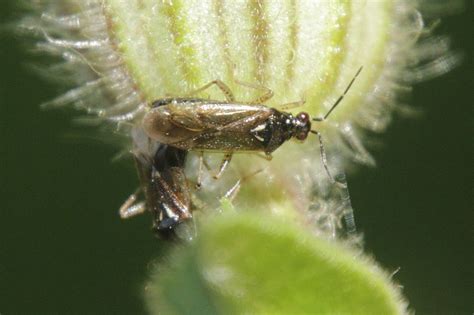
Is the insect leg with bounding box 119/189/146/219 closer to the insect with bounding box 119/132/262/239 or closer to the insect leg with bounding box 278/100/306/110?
the insect with bounding box 119/132/262/239

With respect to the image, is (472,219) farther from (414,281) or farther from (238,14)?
(238,14)

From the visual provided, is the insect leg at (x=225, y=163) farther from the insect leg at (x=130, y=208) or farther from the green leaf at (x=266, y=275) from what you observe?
the green leaf at (x=266, y=275)

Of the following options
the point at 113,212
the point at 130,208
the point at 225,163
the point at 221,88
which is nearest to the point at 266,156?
the point at 225,163

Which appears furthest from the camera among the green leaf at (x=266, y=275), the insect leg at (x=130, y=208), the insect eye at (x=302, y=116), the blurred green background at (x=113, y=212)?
the blurred green background at (x=113, y=212)

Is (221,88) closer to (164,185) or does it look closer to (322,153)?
(322,153)

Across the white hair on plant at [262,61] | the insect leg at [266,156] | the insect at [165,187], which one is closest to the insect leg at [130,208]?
the insect at [165,187]

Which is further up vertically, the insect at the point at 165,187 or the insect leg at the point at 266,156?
the insect leg at the point at 266,156

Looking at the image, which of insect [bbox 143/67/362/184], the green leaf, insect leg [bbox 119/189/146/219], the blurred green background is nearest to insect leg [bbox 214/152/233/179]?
insect [bbox 143/67/362/184]

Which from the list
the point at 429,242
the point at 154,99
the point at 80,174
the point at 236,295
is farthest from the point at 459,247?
the point at 236,295
